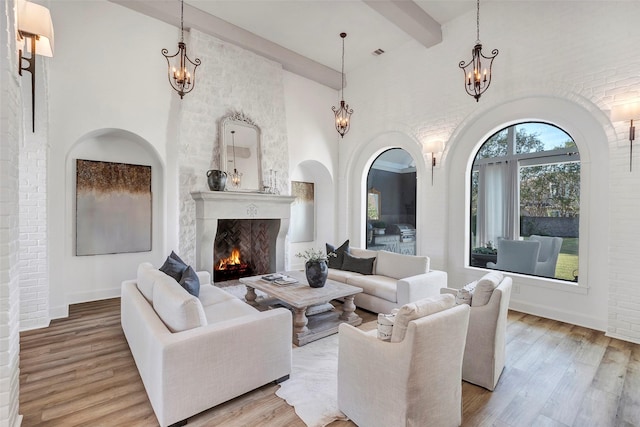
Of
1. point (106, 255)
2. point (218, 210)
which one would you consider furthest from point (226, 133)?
point (106, 255)

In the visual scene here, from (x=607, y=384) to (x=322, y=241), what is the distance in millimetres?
5606

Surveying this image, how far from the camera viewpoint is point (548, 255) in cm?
450

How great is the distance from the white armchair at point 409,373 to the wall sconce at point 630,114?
3.32 metres

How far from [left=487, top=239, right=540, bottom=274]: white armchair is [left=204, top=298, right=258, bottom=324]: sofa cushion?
13.6 ft

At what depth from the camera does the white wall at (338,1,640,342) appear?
353 centimetres

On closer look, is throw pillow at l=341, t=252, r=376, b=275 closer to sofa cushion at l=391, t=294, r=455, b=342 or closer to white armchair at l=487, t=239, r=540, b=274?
white armchair at l=487, t=239, r=540, b=274

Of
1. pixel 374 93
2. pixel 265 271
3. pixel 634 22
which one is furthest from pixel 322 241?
pixel 634 22

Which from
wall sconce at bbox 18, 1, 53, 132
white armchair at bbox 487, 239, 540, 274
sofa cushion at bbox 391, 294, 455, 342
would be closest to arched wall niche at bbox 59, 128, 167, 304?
wall sconce at bbox 18, 1, 53, 132

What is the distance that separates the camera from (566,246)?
14.2ft

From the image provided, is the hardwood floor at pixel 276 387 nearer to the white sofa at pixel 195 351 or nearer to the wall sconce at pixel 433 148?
the white sofa at pixel 195 351

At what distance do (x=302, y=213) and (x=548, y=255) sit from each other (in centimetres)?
483

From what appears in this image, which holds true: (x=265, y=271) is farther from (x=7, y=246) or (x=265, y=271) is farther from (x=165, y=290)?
(x=7, y=246)

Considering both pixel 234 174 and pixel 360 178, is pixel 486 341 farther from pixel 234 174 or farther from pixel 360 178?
pixel 360 178

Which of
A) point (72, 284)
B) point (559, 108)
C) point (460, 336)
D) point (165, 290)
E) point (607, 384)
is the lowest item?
point (607, 384)
